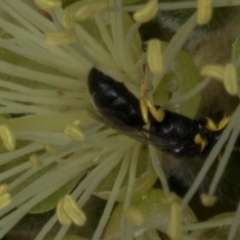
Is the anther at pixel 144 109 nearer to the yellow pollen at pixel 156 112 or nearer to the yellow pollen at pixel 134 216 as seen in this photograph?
the yellow pollen at pixel 156 112

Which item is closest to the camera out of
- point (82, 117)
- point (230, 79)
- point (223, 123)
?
point (230, 79)

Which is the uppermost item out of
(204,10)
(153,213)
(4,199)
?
(204,10)

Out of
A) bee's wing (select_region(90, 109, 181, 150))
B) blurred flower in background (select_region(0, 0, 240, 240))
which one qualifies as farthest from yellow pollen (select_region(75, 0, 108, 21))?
bee's wing (select_region(90, 109, 181, 150))

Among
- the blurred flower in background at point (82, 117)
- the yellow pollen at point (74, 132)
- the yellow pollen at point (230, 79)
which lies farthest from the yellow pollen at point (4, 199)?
the yellow pollen at point (230, 79)

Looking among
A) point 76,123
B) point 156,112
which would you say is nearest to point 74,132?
point 76,123

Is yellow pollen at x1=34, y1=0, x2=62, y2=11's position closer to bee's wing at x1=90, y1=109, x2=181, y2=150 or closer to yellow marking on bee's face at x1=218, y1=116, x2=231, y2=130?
bee's wing at x1=90, y1=109, x2=181, y2=150

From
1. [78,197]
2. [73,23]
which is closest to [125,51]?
[73,23]

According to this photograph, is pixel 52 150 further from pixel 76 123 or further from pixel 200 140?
pixel 200 140
